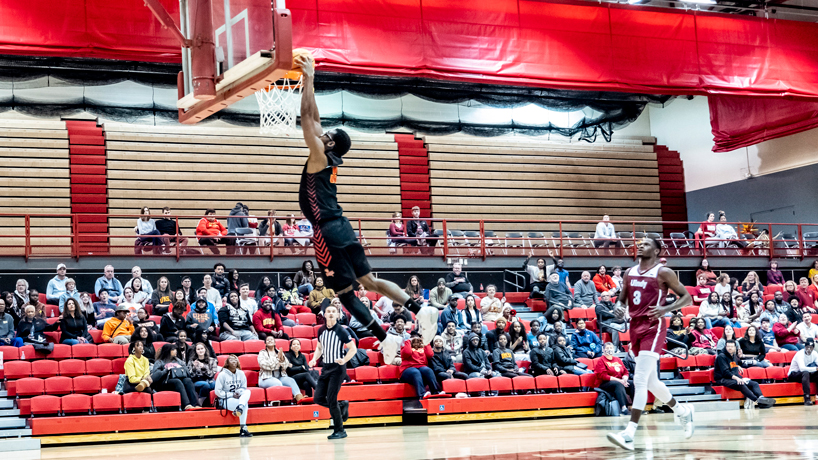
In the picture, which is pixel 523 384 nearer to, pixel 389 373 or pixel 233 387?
pixel 389 373

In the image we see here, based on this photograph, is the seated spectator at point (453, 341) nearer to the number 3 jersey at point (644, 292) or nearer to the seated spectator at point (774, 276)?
the number 3 jersey at point (644, 292)

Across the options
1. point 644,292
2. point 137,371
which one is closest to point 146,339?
point 137,371

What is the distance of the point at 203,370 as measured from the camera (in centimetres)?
1272

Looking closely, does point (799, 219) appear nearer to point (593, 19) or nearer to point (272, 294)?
point (593, 19)

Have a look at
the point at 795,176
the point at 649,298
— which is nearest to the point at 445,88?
the point at 795,176

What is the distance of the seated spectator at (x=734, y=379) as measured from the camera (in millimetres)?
14609

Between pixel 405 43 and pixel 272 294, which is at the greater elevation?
pixel 405 43

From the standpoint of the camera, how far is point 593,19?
1739 centimetres

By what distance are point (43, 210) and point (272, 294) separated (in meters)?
7.91

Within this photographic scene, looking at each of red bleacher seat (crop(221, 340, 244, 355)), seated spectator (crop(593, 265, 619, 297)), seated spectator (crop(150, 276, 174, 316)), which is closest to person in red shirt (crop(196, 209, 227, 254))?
seated spectator (crop(150, 276, 174, 316))

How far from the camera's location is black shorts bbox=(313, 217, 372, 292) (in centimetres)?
630

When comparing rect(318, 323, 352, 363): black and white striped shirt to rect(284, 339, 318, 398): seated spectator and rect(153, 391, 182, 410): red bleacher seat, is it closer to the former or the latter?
rect(284, 339, 318, 398): seated spectator

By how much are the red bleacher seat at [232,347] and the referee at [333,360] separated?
10.5 feet

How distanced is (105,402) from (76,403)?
1.29ft
